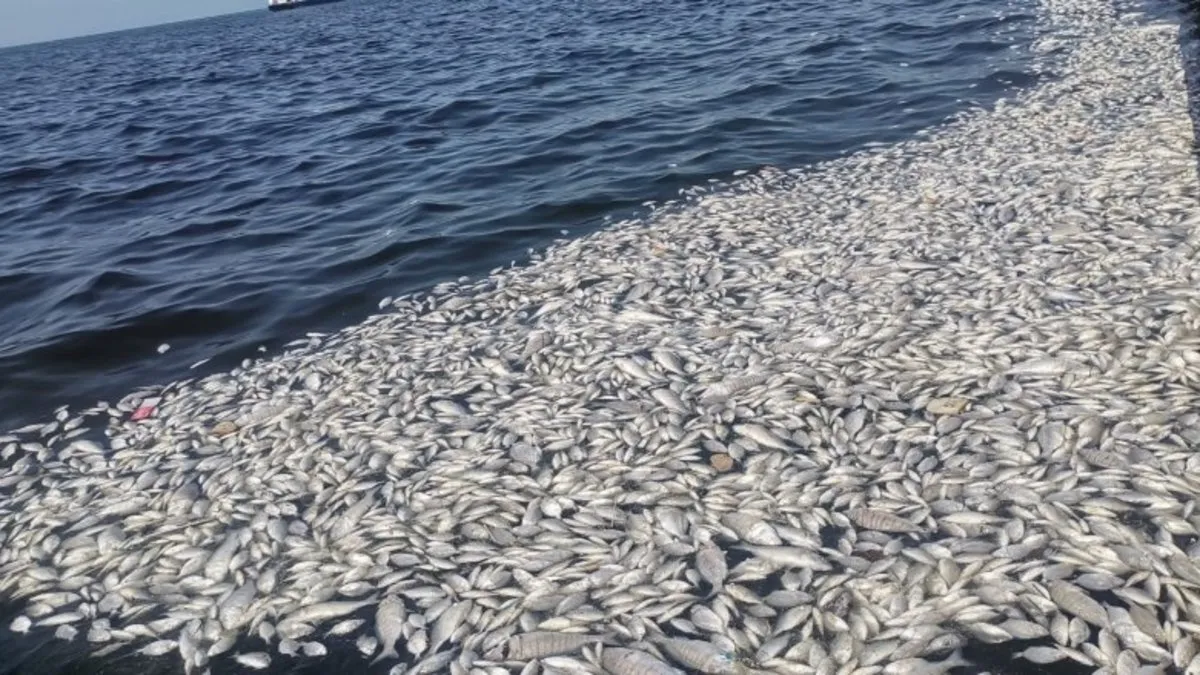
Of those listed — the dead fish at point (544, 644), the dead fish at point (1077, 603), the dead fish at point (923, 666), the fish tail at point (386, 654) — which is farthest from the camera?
the fish tail at point (386, 654)

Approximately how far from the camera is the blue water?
36.0 ft

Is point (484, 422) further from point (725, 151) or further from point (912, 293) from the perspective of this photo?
point (725, 151)

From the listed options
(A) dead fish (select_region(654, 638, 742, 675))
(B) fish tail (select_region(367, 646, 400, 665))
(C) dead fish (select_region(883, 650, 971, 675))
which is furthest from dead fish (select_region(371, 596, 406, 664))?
(C) dead fish (select_region(883, 650, 971, 675))

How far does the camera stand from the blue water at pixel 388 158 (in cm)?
1098

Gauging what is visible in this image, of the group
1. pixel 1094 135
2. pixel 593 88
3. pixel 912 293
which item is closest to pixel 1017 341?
pixel 912 293

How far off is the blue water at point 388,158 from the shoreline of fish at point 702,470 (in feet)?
5.23

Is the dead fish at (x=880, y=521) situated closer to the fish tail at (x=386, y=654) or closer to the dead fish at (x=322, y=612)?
the fish tail at (x=386, y=654)

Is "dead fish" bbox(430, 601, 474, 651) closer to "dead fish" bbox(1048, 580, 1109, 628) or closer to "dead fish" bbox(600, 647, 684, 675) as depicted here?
"dead fish" bbox(600, 647, 684, 675)

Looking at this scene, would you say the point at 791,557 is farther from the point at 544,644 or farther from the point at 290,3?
the point at 290,3

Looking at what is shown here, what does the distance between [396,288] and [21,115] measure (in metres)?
26.0

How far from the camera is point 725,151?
48.2 ft

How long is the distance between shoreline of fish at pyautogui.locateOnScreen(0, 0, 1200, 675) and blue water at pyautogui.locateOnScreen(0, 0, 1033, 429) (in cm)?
159

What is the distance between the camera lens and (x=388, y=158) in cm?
1747

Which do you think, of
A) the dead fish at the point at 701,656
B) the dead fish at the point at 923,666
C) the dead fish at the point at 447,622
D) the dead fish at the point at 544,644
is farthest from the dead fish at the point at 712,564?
the dead fish at the point at 447,622
